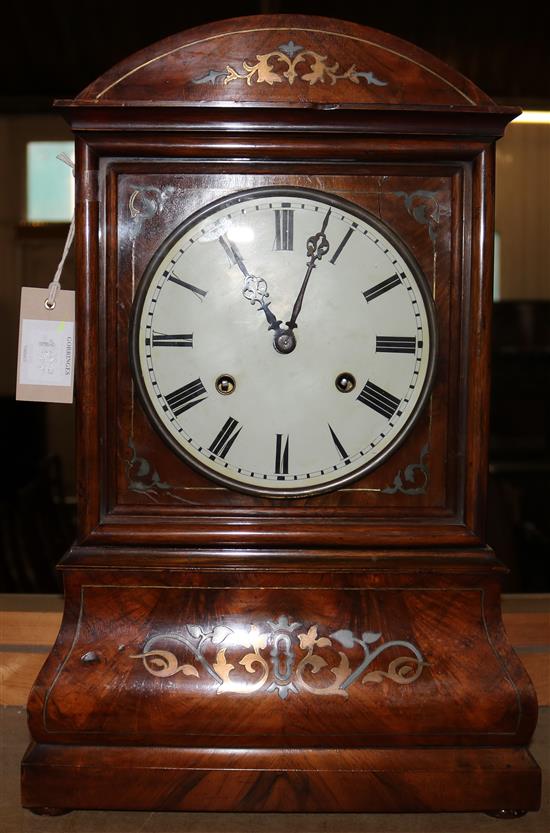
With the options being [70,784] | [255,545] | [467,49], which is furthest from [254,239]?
[467,49]

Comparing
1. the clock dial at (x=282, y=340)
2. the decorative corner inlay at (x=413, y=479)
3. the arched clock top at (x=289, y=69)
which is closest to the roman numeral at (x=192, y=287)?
the clock dial at (x=282, y=340)

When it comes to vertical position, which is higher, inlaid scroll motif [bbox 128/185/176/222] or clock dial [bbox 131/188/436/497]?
inlaid scroll motif [bbox 128/185/176/222]

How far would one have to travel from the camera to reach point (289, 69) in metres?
1.09

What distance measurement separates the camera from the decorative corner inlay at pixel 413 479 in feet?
3.73

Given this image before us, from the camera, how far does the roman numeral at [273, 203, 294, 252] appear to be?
1.11m

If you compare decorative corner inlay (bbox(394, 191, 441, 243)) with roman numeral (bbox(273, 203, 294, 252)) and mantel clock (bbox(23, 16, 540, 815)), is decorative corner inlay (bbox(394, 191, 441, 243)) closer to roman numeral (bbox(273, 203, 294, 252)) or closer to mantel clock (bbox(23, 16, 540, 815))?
mantel clock (bbox(23, 16, 540, 815))

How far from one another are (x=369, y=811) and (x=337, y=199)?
751mm

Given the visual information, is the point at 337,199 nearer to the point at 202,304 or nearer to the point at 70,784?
the point at 202,304

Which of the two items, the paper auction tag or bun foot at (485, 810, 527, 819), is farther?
the paper auction tag

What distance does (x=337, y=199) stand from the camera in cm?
111

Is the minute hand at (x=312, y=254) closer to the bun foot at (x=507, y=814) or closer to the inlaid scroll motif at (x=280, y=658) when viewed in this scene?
the inlaid scroll motif at (x=280, y=658)

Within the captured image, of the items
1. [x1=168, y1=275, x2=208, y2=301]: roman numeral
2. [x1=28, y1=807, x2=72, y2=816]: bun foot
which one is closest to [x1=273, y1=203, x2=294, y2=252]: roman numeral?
[x1=168, y1=275, x2=208, y2=301]: roman numeral

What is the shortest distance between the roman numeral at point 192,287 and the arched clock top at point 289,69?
0.73ft

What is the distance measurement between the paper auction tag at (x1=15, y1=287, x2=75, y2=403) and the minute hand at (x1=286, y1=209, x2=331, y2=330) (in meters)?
0.31
